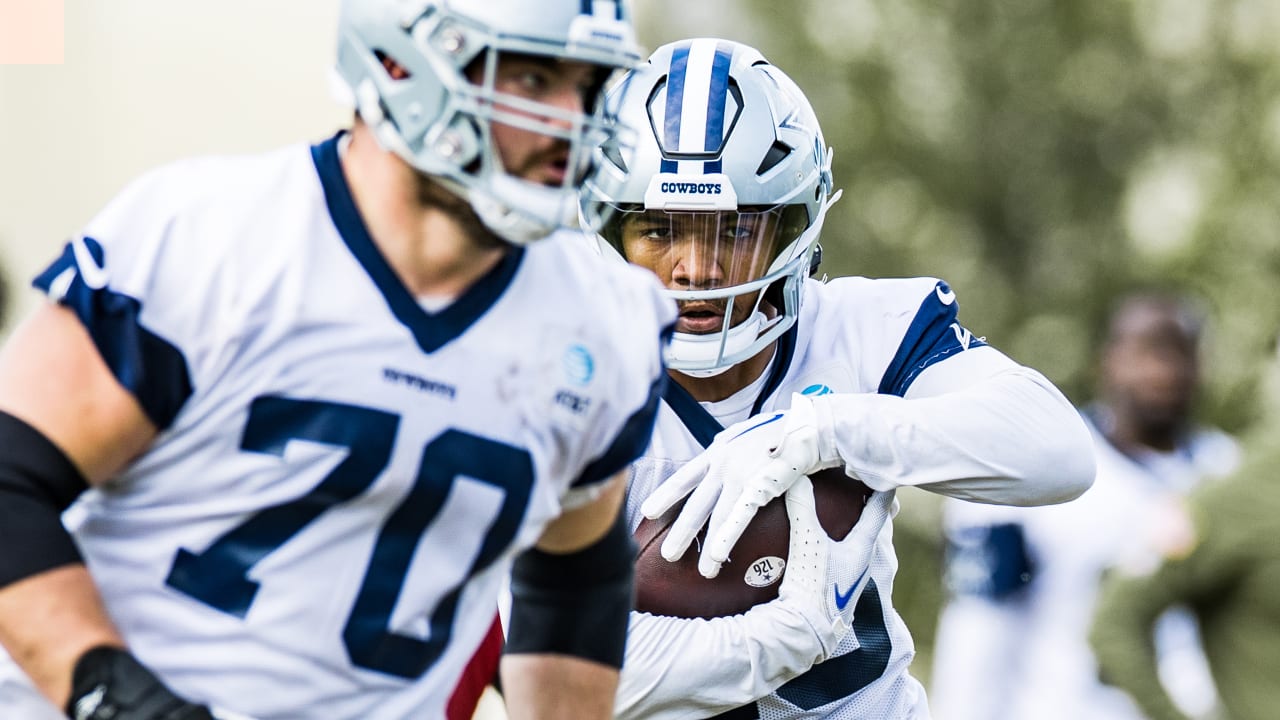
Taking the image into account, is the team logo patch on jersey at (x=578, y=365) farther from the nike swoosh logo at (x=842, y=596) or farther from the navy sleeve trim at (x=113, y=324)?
the nike swoosh logo at (x=842, y=596)

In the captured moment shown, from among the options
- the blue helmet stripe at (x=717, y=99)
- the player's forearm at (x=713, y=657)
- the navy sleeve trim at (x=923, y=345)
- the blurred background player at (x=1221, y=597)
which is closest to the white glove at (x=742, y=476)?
the player's forearm at (x=713, y=657)

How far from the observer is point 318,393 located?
2232 millimetres

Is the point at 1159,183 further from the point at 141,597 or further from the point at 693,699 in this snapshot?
the point at 141,597

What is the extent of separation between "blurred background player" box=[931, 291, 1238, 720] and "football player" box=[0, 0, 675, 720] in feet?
11.9

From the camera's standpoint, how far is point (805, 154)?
3461mm

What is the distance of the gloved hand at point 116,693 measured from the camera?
6.86 ft

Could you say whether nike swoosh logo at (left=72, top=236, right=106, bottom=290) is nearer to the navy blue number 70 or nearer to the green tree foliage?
the navy blue number 70

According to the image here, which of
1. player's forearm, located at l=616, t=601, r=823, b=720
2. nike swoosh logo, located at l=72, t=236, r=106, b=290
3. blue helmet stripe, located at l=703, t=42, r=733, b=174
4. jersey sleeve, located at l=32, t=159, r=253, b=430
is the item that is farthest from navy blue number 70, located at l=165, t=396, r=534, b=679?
blue helmet stripe, located at l=703, t=42, r=733, b=174

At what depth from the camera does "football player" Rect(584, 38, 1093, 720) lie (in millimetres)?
3164

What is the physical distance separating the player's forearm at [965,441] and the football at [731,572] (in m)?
0.14

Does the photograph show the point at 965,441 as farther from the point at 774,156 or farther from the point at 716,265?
the point at 774,156

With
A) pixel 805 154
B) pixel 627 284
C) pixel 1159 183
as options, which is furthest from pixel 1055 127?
pixel 627 284

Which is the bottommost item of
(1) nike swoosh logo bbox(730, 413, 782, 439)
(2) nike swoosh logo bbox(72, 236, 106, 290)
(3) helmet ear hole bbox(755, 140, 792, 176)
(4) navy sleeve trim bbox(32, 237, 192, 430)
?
(1) nike swoosh logo bbox(730, 413, 782, 439)

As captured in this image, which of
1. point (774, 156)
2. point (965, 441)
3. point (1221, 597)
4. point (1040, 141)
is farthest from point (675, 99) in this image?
point (1040, 141)
